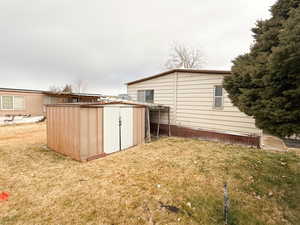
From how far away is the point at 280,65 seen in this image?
7.89ft

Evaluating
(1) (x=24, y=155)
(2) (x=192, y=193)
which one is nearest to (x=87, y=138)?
(1) (x=24, y=155)

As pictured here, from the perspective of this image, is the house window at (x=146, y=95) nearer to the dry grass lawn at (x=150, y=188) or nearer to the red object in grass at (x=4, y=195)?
the dry grass lawn at (x=150, y=188)

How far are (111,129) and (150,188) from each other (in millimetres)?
3220

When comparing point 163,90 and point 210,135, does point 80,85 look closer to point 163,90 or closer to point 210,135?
point 163,90

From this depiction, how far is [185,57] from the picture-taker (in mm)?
21219

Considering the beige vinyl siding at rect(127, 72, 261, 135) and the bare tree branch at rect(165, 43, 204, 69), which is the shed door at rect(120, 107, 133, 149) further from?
the bare tree branch at rect(165, 43, 204, 69)

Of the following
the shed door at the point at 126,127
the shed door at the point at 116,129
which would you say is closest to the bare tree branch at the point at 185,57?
the shed door at the point at 126,127

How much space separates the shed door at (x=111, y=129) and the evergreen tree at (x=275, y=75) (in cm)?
443

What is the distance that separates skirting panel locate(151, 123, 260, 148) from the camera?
253 inches

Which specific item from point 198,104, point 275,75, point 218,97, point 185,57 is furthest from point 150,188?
point 185,57

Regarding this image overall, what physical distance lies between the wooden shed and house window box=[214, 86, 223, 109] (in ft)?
14.0

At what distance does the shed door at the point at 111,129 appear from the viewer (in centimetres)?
555

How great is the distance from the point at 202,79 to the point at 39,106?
678 inches

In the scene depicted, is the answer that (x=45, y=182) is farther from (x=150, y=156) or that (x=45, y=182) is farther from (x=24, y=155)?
(x=150, y=156)
